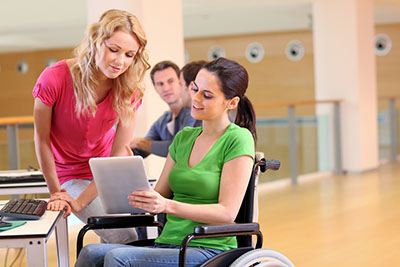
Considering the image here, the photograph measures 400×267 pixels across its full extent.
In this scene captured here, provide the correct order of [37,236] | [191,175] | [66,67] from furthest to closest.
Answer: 1. [66,67]
2. [191,175]
3. [37,236]

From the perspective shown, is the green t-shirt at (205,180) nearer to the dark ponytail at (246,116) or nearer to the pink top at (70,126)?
the dark ponytail at (246,116)

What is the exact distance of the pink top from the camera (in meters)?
2.56

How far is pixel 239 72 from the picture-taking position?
228 centimetres

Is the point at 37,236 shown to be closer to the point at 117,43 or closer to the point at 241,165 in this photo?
the point at 241,165

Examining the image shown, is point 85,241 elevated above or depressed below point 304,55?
below

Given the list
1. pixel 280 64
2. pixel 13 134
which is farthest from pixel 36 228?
pixel 280 64

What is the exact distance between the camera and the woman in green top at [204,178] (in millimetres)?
2037

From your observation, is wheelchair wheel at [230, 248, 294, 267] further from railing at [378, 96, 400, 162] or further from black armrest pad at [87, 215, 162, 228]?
railing at [378, 96, 400, 162]

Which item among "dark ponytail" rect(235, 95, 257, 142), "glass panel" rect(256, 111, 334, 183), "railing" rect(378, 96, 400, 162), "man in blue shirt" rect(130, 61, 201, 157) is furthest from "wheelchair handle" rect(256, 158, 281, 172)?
"railing" rect(378, 96, 400, 162)

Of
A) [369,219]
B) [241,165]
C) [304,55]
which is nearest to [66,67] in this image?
[241,165]

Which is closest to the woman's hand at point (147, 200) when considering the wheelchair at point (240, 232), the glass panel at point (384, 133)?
the wheelchair at point (240, 232)

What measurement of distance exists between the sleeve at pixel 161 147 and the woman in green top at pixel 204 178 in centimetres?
129

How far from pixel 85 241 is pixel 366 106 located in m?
6.54

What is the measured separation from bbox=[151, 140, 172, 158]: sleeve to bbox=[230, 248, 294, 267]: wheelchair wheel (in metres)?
1.59
